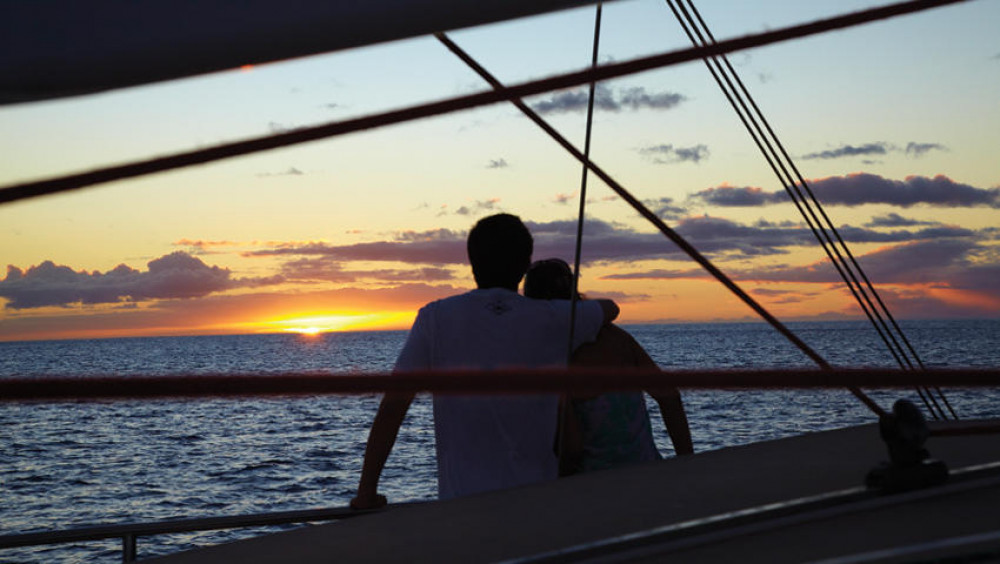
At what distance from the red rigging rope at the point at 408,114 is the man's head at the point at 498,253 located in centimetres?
70

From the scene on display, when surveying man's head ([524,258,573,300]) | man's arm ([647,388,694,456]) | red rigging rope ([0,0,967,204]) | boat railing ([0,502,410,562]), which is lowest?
boat railing ([0,502,410,562])

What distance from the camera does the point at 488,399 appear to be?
2.47m

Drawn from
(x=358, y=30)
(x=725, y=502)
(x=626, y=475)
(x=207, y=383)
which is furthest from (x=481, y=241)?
(x=207, y=383)

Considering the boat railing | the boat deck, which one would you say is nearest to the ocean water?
the boat railing

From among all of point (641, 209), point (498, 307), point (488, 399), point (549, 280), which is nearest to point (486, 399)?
point (488, 399)

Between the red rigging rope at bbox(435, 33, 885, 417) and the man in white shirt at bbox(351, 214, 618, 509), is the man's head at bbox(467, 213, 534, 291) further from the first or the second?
the red rigging rope at bbox(435, 33, 885, 417)

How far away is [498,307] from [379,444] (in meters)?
0.49

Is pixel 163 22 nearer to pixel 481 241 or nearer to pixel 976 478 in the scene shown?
pixel 481 241

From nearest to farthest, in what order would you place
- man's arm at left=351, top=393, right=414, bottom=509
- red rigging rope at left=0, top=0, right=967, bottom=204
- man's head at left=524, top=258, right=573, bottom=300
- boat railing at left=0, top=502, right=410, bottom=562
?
1. red rigging rope at left=0, top=0, right=967, bottom=204
2. man's arm at left=351, top=393, right=414, bottom=509
3. boat railing at left=0, top=502, right=410, bottom=562
4. man's head at left=524, top=258, right=573, bottom=300

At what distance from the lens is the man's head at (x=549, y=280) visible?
2.94 m

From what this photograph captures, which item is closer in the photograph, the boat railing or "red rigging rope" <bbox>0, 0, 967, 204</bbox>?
"red rigging rope" <bbox>0, 0, 967, 204</bbox>

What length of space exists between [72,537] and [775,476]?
83.2 inches

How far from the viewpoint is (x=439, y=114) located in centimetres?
176

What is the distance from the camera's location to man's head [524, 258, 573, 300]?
2.94m
